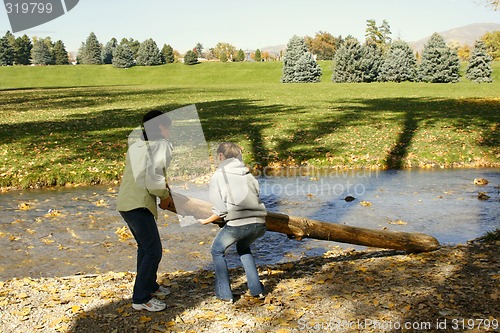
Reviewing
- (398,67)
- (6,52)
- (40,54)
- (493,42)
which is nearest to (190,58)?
(40,54)

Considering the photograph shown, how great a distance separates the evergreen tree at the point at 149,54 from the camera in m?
102

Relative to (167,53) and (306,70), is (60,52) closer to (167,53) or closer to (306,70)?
(167,53)

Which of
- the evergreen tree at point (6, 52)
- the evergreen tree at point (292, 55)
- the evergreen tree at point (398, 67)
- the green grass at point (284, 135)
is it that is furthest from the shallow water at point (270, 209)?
the evergreen tree at point (6, 52)

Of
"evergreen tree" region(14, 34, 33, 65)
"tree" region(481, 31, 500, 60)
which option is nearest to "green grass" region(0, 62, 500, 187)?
"tree" region(481, 31, 500, 60)

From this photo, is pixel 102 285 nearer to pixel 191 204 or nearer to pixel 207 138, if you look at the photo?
pixel 191 204

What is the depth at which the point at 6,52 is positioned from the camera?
4281 inches

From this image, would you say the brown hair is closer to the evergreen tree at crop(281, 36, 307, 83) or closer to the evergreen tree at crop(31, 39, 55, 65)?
the evergreen tree at crop(281, 36, 307, 83)

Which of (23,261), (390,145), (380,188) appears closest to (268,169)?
(380,188)

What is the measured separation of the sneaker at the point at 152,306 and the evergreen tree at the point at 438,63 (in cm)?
6323

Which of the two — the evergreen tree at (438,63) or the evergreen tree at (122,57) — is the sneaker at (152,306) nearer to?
the evergreen tree at (438,63)

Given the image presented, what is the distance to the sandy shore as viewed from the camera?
5039mm

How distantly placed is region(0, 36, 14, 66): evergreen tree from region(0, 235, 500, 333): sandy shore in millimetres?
115368

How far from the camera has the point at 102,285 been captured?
6.35 metres

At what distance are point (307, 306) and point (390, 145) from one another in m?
12.9
